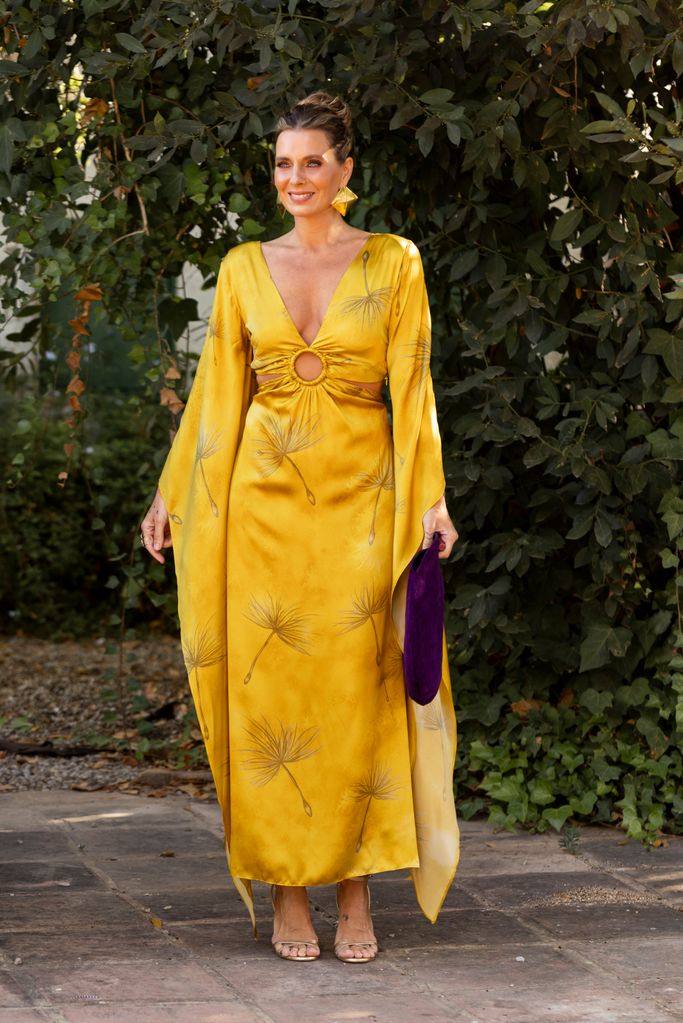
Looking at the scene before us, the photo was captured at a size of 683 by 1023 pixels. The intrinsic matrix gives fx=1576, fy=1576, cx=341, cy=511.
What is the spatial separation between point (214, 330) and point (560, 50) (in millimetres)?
1205

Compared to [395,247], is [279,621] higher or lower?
lower

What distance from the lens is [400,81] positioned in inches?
156

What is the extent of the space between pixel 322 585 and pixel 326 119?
101cm

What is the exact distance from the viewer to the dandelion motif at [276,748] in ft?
11.3

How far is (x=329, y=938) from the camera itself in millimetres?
3611

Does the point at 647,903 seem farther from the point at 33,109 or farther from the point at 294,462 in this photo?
the point at 33,109

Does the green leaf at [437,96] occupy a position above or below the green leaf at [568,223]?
above

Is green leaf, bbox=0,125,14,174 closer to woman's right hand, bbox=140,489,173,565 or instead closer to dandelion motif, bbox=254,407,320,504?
woman's right hand, bbox=140,489,173,565

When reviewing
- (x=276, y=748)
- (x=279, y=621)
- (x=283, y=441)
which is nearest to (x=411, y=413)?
(x=283, y=441)

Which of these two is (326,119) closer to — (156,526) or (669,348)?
(156,526)

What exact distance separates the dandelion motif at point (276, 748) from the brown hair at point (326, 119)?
1248mm

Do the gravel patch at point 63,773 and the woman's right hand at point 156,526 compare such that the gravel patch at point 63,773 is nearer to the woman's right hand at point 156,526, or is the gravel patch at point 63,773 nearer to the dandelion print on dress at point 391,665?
the woman's right hand at point 156,526

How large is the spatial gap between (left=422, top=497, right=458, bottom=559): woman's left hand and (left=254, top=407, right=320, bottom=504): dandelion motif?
253mm

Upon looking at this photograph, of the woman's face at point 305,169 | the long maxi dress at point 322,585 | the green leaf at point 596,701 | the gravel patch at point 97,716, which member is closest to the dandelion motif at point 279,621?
the long maxi dress at point 322,585
